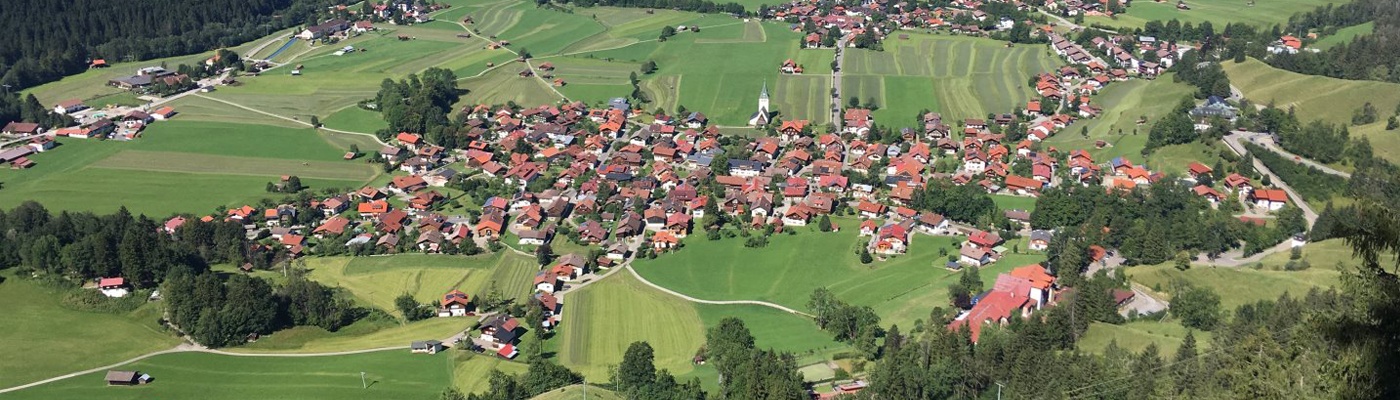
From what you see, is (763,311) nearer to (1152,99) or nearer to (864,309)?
(864,309)

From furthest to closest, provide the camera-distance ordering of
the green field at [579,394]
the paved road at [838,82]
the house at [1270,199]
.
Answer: the paved road at [838,82] → the house at [1270,199] → the green field at [579,394]

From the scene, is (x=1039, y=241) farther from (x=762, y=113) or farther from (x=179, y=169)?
(x=179, y=169)

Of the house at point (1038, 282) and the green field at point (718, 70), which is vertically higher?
the green field at point (718, 70)

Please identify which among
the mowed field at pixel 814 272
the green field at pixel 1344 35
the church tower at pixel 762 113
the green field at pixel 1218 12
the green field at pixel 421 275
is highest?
the green field at pixel 1218 12

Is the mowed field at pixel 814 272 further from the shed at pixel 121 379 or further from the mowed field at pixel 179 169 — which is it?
the mowed field at pixel 179 169

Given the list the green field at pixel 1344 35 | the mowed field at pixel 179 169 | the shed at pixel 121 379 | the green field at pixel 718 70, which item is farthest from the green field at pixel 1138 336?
the green field at pixel 1344 35

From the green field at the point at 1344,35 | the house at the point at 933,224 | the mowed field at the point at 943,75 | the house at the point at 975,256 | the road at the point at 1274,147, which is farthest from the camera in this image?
the green field at the point at 1344,35

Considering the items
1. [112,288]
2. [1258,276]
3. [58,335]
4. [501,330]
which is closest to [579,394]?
[501,330]

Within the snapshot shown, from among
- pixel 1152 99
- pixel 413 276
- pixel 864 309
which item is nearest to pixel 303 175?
pixel 413 276
